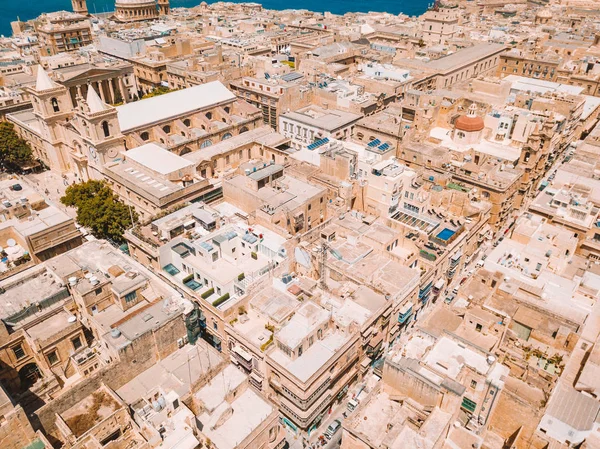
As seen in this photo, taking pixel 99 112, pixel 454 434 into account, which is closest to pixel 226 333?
pixel 454 434

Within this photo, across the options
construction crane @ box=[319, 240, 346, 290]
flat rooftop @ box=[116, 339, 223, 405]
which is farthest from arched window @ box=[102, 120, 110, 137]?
flat rooftop @ box=[116, 339, 223, 405]

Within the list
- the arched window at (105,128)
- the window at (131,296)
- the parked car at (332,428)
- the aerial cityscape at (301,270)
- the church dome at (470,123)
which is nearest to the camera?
the aerial cityscape at (301,270)

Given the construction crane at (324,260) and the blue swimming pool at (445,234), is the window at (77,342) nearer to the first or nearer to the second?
the construction crane at (324,260)

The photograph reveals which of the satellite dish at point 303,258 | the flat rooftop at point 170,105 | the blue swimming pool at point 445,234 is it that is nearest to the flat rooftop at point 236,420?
the satellite dish at point 303,258

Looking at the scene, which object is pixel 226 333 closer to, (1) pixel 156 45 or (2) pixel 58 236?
(2) pixel 58 236

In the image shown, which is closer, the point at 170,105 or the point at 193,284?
the point at 193,284

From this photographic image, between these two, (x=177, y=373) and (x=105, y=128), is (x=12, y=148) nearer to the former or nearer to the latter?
(x=105, y=128)

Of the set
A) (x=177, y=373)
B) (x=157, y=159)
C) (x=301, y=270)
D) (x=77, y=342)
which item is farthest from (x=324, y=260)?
(x=157, y=159)
